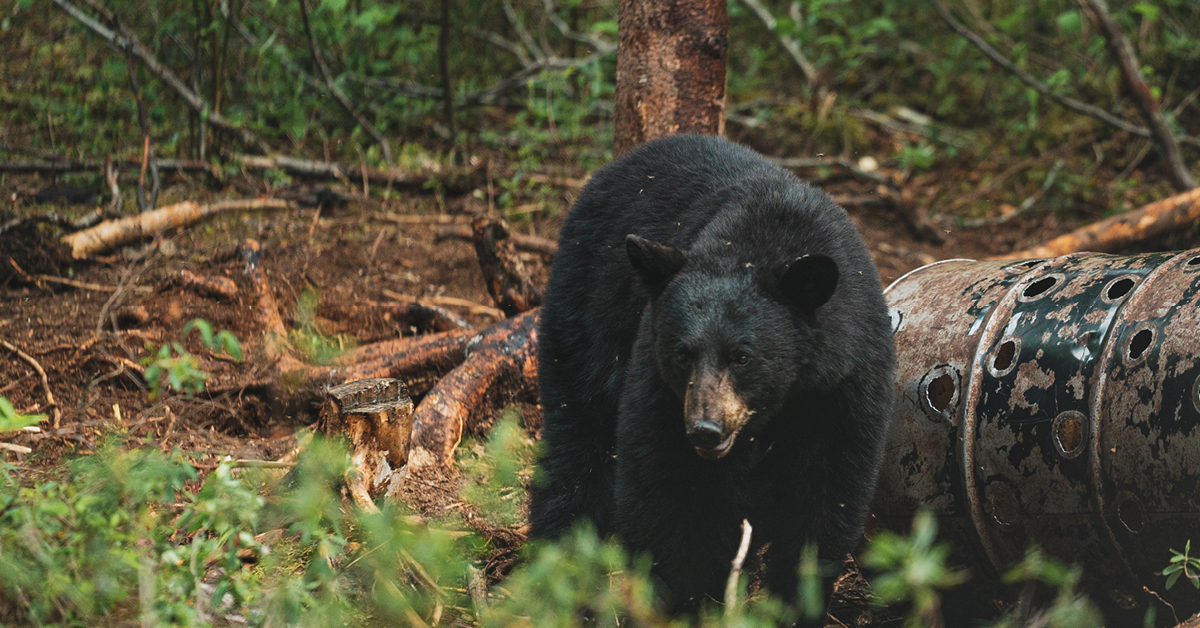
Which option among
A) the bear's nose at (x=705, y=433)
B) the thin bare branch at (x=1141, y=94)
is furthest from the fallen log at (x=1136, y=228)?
the bear's nose at (x=705, y=433)

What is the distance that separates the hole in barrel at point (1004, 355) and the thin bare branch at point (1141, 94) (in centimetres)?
466

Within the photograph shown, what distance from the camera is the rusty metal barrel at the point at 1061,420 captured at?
2.50 meters

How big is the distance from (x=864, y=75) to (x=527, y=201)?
5057 mm

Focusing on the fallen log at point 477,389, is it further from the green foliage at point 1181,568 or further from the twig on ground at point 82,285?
the green foliage at point 1181,568

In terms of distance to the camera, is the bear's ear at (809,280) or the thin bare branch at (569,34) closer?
the bear's ear at (809,280)

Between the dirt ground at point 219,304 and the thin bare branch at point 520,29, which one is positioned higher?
the thin bare branch at point 520,29

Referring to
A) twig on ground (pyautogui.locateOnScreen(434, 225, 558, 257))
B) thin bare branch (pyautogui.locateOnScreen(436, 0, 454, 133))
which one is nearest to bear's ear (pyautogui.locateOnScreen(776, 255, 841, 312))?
twig on ground (pyautogui.locateOnScreen(434, 225, 558, 257))

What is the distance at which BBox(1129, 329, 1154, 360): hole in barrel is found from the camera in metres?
2.60

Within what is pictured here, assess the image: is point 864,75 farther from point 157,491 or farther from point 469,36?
point 157,491

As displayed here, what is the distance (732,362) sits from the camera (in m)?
2.46

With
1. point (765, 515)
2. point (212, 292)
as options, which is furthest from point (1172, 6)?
point (212, 292)

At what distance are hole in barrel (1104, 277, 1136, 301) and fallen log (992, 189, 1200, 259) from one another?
7.86ft

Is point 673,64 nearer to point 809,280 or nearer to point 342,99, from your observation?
point 809,280

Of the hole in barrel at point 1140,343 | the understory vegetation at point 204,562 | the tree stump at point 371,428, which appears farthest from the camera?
the tree stump at point 371,428
